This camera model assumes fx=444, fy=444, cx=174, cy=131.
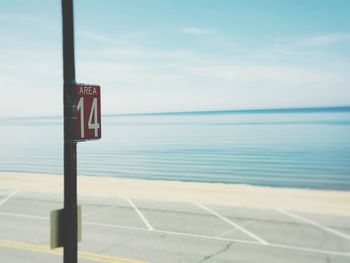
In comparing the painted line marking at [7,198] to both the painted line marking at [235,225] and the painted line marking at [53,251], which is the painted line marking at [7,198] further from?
the painted line marking at [235,225]

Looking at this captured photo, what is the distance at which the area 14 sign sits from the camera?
623cm

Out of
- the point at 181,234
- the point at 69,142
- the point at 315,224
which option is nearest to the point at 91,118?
the point at 69,142

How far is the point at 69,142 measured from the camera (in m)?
6.06

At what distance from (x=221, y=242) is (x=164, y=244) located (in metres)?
1.48

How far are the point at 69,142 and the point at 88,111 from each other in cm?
57

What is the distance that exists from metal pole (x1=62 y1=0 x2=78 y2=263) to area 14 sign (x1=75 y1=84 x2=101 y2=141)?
0.11 metres

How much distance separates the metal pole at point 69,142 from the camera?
6098mm

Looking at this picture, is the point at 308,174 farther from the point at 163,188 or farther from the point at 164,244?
the point at 164,244

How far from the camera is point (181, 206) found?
16.5m

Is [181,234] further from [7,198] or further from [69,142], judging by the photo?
[7,198]

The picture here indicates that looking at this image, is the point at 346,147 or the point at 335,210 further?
the point at 346,147

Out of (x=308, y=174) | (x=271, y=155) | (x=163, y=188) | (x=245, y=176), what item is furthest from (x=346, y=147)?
(x=163, y=188)

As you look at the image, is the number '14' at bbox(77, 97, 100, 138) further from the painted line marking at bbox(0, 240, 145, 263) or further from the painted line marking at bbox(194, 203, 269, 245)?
the painted line marking at bbox(194, 203, 269, 245)

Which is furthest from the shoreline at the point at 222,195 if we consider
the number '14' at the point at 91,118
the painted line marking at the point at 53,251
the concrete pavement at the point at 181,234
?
the number '14' at the point at 91,118
